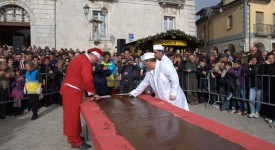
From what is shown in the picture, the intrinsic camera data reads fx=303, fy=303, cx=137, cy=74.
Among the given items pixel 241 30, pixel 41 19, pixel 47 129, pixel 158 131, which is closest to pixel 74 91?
pixel 47 129

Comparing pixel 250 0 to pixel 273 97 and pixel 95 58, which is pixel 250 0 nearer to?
pixel 273 97

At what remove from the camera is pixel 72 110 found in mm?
5727

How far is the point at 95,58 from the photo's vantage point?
5.83 meters

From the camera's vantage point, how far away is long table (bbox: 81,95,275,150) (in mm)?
2756

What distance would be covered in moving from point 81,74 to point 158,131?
2758 millimetres

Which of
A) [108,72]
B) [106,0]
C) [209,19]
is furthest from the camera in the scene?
[209,19]

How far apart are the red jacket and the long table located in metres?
0.82

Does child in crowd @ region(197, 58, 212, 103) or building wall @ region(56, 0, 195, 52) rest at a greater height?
building wall @ region(56, 0, 195, 52)

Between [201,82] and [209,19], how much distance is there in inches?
1183

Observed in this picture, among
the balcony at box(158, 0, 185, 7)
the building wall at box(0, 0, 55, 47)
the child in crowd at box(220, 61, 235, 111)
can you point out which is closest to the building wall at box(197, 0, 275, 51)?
the balcony at box(158, 0, 185, 7)

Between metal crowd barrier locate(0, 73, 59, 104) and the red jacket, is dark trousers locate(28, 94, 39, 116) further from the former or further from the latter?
the red jacket

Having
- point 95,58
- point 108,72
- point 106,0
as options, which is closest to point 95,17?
point 106,0

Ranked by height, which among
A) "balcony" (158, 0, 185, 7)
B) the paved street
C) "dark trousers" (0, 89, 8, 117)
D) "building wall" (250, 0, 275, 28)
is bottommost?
the paved street

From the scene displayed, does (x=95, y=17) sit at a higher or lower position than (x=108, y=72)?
higher
